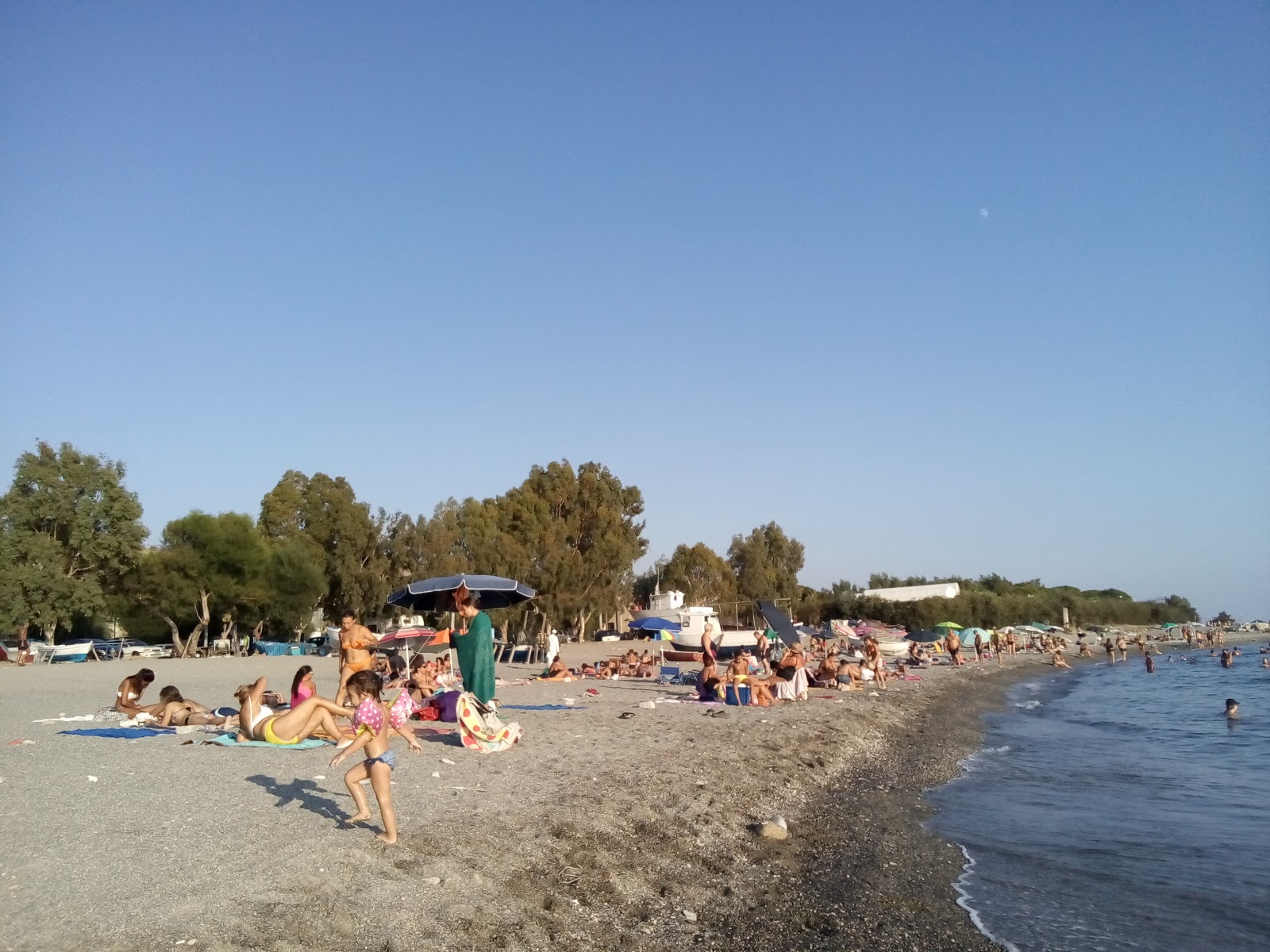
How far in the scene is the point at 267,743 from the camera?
10.2 m

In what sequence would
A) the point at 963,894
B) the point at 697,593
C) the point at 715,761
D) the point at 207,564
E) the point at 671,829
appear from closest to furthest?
the point at 963,894 → the point at 671,829 → the point at 715,761 → the point at 207,564 → the point at 697,593

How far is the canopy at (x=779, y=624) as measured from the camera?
22609 millimetres

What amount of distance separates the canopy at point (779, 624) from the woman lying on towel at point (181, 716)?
13779 mm

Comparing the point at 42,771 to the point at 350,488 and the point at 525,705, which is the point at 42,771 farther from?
the point at 350,488

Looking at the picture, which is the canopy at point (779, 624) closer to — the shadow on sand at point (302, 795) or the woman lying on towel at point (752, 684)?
the woman lying on towel at point (752, 684)

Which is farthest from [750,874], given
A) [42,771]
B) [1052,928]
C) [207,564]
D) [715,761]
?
[207,564]

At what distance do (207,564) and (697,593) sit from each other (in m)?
43.3

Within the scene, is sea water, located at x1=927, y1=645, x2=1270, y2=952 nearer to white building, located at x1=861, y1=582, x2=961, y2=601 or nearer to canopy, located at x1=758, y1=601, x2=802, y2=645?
canopy, located at x1=758, y1=601, x2=802, y2=645

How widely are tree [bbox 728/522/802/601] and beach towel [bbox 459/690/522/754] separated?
68.2 metres

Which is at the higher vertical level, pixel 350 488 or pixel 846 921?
pixel 350 488

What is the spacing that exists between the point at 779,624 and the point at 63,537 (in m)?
32.9

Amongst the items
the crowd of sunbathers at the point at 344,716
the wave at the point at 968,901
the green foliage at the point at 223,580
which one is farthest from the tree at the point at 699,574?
the wave at the point at 968,901

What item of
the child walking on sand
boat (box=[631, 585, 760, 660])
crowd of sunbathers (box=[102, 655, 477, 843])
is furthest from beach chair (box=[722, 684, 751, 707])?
the child walking on sand

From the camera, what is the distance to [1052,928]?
6402 millimetres
